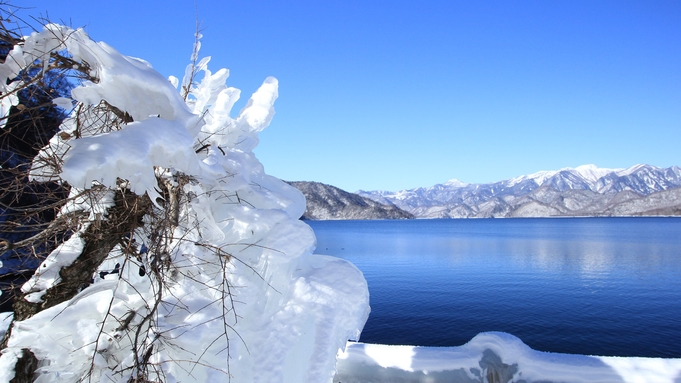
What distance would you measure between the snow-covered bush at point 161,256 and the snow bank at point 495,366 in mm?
2389

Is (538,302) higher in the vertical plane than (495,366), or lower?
lower

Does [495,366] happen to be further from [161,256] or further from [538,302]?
[538,302]

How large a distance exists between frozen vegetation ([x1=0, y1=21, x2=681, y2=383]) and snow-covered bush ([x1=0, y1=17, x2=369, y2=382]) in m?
0.01

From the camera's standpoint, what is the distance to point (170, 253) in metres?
3.61

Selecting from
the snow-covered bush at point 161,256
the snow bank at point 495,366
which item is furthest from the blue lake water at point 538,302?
the snow-covered bush at point 161,256

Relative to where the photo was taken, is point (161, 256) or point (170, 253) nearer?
point (161, 256)

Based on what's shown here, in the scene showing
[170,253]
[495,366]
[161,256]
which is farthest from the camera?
[495,366]

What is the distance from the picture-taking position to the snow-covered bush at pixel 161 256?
10.0 feet

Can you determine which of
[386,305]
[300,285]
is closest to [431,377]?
[300,285]

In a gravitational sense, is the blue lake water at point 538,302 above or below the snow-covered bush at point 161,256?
below

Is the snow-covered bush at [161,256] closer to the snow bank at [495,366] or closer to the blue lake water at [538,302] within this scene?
the snow bank at [495,366]

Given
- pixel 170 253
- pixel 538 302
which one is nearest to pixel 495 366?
pixel 170 253

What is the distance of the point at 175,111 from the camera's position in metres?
3.22

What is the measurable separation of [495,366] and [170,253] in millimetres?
5031
